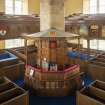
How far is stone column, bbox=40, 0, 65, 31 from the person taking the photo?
27.7ft

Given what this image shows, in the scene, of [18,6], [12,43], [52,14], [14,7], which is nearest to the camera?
[52,14]

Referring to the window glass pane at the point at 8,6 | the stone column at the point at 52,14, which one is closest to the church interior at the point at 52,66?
the stone column at the point at 52,14

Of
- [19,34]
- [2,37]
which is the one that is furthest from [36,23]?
[2,37]

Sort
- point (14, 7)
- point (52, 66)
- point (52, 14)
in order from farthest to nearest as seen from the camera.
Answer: point (14, 7), point (52, 14), point (52, 66)

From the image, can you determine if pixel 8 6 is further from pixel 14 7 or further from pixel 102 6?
pixel 102 6

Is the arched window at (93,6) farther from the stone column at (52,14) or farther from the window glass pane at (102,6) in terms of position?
the stone column at (52,14)

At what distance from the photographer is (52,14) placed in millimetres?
8438

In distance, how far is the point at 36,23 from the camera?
12.0 m

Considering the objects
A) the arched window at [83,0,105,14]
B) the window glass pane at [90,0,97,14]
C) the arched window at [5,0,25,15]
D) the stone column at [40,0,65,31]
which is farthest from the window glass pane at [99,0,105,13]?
the stone column at [40,0,65,31]

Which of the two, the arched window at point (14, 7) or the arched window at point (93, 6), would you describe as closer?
the arched window at point (14, 7)

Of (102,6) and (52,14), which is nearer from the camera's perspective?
(52,14)

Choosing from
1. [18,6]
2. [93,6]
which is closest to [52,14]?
[18,6]

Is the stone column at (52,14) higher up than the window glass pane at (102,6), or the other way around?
the window glass pane at (102,6)

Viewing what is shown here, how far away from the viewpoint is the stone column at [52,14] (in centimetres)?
843
